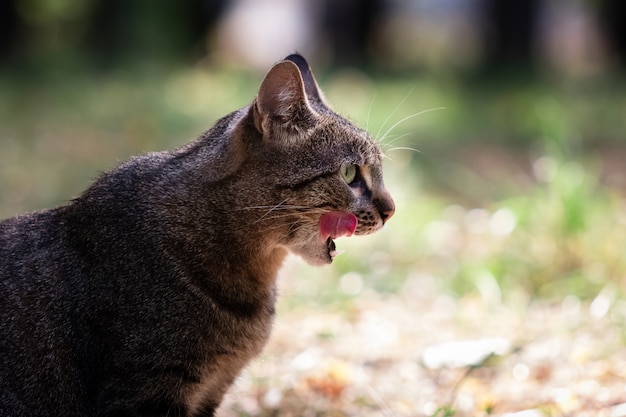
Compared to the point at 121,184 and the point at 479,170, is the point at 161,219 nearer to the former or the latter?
the point at 121,184

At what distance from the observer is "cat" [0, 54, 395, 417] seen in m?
2.94

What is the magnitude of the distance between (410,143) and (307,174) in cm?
523

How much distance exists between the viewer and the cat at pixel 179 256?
9.64 ft

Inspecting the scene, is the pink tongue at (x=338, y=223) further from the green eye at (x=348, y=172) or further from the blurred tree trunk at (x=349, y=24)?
the blurred tree trunk at (x=349, y=24)

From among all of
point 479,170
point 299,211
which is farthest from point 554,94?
point 299,211

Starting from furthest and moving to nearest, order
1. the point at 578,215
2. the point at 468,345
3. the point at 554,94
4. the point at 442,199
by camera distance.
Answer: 1. the point at 554,94
2. the point at 442,199
3. the point at 578,215
4. the point at 468,345

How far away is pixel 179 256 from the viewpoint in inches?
121

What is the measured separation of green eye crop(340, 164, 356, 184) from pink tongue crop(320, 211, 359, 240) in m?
0.12

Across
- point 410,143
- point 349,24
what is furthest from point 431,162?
point 349,24

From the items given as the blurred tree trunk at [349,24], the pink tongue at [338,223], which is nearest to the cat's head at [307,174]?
the pink tongue at [338,223]

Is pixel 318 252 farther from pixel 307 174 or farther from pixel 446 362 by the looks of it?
pixel 446 362

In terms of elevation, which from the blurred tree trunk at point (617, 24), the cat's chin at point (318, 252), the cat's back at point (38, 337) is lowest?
the cat's back at point (38, 337)

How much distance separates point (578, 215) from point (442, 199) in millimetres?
2191

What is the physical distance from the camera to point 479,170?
8.20 metres
